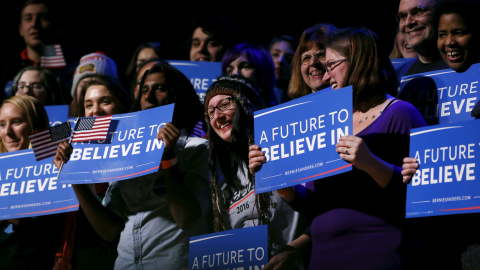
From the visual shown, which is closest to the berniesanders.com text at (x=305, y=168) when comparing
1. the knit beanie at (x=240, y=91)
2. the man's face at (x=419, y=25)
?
the knit beanie at (x=240, y=91)

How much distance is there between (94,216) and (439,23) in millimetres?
1989

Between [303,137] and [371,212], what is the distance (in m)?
0.44

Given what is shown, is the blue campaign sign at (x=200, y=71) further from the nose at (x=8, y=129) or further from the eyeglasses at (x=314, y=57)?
Answer: the nose at (x=8, y=129)

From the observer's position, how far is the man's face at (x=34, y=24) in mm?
5520

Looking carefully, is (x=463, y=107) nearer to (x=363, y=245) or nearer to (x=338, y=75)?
(x=338, y=75)

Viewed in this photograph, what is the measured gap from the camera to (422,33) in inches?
130

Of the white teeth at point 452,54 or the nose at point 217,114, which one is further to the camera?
the nose at point 217,114

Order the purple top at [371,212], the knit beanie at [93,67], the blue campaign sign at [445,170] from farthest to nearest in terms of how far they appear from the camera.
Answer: the knit beanie at [93,67] < the purple top at [371,212] < the blue campaign sign at [445,170]

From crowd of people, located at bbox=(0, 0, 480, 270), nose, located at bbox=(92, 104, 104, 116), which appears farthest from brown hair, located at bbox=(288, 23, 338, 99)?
nose, located at bbox=(92, 104, 104, 116)

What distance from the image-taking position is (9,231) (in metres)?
3.67

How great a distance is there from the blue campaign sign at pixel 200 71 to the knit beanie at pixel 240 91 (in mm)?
953

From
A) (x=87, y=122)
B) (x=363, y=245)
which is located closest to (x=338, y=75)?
(x=363, y=245)

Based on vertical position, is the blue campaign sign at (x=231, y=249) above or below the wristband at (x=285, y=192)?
below

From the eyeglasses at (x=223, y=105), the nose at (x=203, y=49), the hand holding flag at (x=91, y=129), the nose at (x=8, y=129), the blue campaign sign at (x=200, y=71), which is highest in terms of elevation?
the nose at (x=203, y=49)
